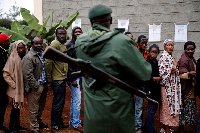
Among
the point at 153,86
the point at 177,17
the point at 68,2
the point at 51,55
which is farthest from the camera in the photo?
the point at 68,2

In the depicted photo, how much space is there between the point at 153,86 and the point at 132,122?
2.24 metres

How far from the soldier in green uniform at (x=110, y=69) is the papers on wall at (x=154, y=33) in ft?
19.4

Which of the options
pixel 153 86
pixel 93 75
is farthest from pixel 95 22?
pixel 153 86

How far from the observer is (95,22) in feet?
10.2

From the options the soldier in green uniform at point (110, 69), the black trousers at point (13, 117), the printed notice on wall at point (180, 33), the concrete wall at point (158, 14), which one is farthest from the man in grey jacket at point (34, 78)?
the printed notice on wall at point (180, 33)

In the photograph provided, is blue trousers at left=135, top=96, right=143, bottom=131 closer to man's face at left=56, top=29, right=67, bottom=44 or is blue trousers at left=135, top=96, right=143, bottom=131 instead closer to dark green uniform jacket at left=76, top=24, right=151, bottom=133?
man's face at left=56, top=29, right=67, bottom=44

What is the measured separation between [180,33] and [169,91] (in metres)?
3.99

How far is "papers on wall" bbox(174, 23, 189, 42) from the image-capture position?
340 inches

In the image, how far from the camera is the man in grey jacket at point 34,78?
5.29 metres

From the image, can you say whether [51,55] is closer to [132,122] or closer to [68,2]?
[132,122]

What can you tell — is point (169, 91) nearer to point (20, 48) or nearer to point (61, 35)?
point (61, 35)

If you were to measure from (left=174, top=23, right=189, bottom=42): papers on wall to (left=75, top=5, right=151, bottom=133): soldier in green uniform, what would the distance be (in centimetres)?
597

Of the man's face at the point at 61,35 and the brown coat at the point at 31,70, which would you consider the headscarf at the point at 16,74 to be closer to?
the brown coat at the point at 31,70

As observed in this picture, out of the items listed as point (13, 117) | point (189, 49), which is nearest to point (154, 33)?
point (189, 49)
